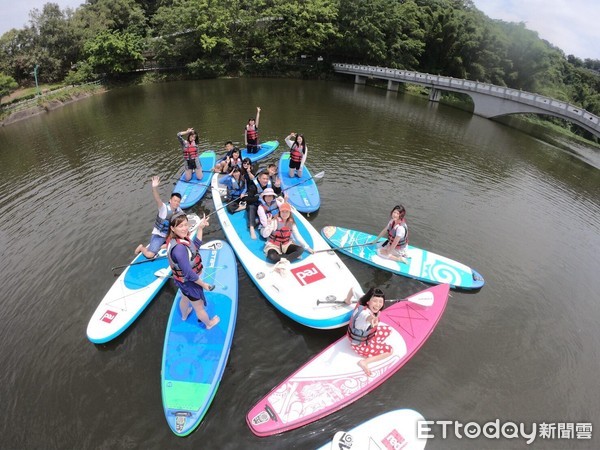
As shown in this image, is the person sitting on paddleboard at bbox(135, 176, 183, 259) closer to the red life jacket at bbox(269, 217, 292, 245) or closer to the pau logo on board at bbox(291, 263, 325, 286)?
the red life jacket at bbox(269, 217, 292, 245)

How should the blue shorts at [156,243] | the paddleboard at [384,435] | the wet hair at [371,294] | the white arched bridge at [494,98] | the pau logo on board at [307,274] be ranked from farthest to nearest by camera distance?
1. the white arched bridge at [494,98]
2. the blue shorts at [156,243]
3. the pau logo on board at [307,274]
4. the wet hair at [371,294]
5. the paddleboard at [384,435]

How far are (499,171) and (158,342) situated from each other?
18.5 metres

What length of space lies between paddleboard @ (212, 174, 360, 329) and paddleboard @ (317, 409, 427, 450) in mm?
2049

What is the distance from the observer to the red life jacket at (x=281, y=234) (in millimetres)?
8906

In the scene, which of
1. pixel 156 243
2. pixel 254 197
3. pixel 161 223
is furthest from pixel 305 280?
pixel 156 243

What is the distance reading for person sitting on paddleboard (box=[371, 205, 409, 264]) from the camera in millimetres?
9072

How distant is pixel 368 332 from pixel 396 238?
3421 millimetres

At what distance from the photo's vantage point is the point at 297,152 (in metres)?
13.6

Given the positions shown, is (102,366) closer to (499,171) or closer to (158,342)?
(158,342)

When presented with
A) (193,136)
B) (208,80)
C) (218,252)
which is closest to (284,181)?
(193,136)

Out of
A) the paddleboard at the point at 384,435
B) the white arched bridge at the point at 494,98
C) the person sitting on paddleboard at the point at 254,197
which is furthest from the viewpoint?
the white arched bridge at the point at 494,98

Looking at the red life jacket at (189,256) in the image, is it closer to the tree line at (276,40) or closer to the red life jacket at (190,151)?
the red life jacket at (190,151)

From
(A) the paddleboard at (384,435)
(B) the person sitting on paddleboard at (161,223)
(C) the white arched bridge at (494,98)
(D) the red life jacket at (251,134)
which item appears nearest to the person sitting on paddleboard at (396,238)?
(A) the paddleboard at (384,435)

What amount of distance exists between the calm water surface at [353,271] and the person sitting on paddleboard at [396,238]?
664 millimetres
